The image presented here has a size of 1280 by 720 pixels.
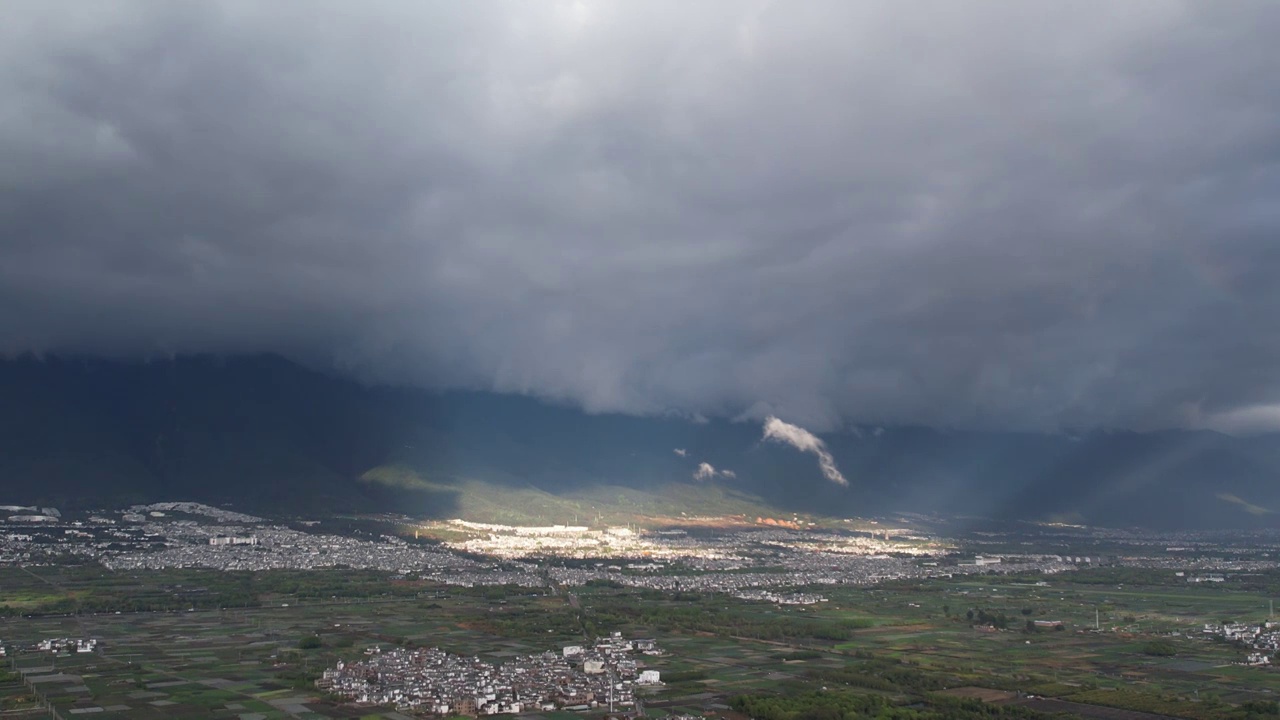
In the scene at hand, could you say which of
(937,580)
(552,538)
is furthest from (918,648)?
(552,538)

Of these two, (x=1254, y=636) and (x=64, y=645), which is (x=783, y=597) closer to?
(x=1254, y=636)

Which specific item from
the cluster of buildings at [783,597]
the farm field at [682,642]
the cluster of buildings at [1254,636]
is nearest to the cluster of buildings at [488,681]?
the farm field at [682,642]

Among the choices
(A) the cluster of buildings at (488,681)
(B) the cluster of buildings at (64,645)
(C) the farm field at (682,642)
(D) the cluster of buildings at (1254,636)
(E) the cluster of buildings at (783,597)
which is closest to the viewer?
(A) the cluster of buildings at (488,681)

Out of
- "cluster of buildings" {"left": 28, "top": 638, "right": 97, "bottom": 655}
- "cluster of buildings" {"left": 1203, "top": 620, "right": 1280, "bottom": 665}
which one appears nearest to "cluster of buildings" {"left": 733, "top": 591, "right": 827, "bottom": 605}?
"cluster of buildings" {"left": 1203, "top": 620, "right": 1280, "bottom": 665}

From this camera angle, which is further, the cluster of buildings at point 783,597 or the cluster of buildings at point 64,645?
the cluster of buildings at point 783,597

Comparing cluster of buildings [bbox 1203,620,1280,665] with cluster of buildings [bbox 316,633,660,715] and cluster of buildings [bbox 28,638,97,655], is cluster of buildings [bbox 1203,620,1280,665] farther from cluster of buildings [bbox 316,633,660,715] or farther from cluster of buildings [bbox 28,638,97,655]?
cluster of buildings [bbox 28,638,97,655]

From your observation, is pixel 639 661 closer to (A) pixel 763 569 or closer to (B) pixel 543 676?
(B) pixel 543 676

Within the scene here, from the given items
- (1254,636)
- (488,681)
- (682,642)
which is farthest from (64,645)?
(1254,636)

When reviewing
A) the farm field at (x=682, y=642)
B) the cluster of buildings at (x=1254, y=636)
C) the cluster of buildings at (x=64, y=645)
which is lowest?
the cluster of buildings at (x=64, y=645)

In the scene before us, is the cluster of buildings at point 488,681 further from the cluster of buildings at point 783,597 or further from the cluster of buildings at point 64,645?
the cluster of buildings at point 783,597
